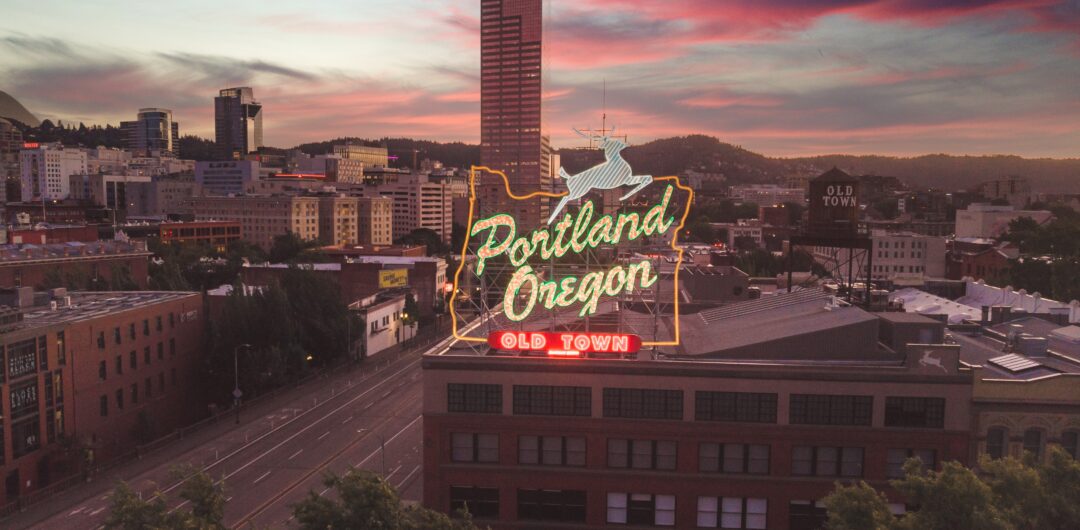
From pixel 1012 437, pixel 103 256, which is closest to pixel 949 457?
pixel 1012 437

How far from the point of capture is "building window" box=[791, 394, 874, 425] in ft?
129

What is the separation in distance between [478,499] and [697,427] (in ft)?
45.1

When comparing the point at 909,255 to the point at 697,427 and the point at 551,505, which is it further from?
the point at 551,505

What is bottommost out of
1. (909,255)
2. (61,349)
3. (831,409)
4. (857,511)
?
(61,349)

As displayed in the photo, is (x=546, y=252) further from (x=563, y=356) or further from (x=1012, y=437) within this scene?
(x=1012, y=437)

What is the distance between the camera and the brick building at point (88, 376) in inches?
2149

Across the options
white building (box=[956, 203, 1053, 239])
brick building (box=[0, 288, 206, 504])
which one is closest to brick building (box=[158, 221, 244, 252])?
brick building (box=[0, 288, 206, 504])

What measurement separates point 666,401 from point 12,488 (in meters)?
51.0

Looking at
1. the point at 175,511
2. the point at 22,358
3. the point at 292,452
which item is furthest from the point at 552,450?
the point at 22,358

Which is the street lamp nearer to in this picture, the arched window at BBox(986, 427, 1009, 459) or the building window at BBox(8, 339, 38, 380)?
the building window at BBox(8, 339, 38, 380)

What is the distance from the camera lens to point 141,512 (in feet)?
79.6

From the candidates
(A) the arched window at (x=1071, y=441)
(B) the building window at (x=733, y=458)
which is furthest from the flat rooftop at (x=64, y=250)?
(A) the arched window at (x=1071, y=441)

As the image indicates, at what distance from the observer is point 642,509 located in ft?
134

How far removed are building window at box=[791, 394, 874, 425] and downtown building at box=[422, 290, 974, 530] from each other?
0.19ft
